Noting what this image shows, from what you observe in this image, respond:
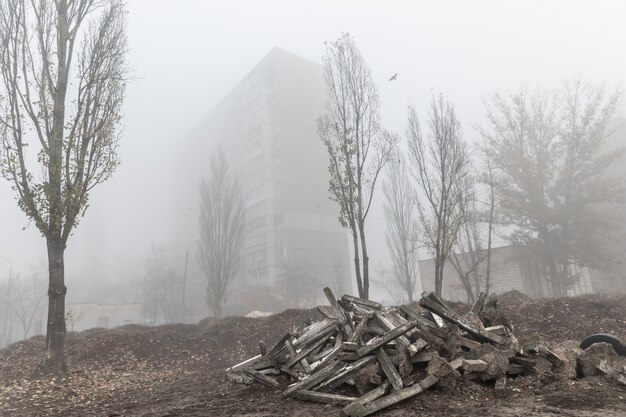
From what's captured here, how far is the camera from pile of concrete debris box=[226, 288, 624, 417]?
5.87m

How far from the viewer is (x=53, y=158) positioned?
1052cm

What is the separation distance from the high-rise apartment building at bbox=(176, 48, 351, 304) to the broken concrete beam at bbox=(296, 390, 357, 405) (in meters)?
59.5

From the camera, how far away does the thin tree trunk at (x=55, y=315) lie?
9617 millimetres

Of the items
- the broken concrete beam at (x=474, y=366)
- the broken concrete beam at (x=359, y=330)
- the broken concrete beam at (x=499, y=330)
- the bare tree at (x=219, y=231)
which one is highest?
the bare tree at (x=219, y=231)

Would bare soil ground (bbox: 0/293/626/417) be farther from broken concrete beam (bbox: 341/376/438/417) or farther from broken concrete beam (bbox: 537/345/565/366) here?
broken concrete beam (bbox: 537/345/565/366)

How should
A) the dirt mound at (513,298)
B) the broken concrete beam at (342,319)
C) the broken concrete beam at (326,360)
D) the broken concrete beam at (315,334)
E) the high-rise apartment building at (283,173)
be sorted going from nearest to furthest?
1. the broken concrete beam at (326,360)
2. the broken concrete beam at (342,319)
3. the broken concrete beam at (315,334)
4. the dirt mound at (513,298)
5. the high-rise apartment building at (283,173)

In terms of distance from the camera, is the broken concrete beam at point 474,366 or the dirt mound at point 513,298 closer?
the broken concrete beam at point 474,366

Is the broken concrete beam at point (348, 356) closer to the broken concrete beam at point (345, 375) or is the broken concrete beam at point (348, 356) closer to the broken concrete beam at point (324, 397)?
the broken concrete beam at point (345, 375)

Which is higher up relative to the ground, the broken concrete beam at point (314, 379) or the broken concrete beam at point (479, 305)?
the broken concrete beam at point (479, 305)

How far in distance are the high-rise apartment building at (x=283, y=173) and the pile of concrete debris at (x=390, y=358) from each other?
190 feet

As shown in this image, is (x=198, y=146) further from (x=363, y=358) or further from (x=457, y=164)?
(x=363, y=358)

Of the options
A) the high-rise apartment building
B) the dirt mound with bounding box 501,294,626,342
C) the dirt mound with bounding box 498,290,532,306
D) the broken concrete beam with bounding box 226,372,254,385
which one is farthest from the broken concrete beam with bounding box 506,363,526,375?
the high-rise apartment building

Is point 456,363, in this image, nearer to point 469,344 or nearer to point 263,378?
point 469,344

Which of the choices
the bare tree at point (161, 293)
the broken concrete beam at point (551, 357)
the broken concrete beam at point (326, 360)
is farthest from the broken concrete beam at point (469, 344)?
the bare tree at point (161, 293)
